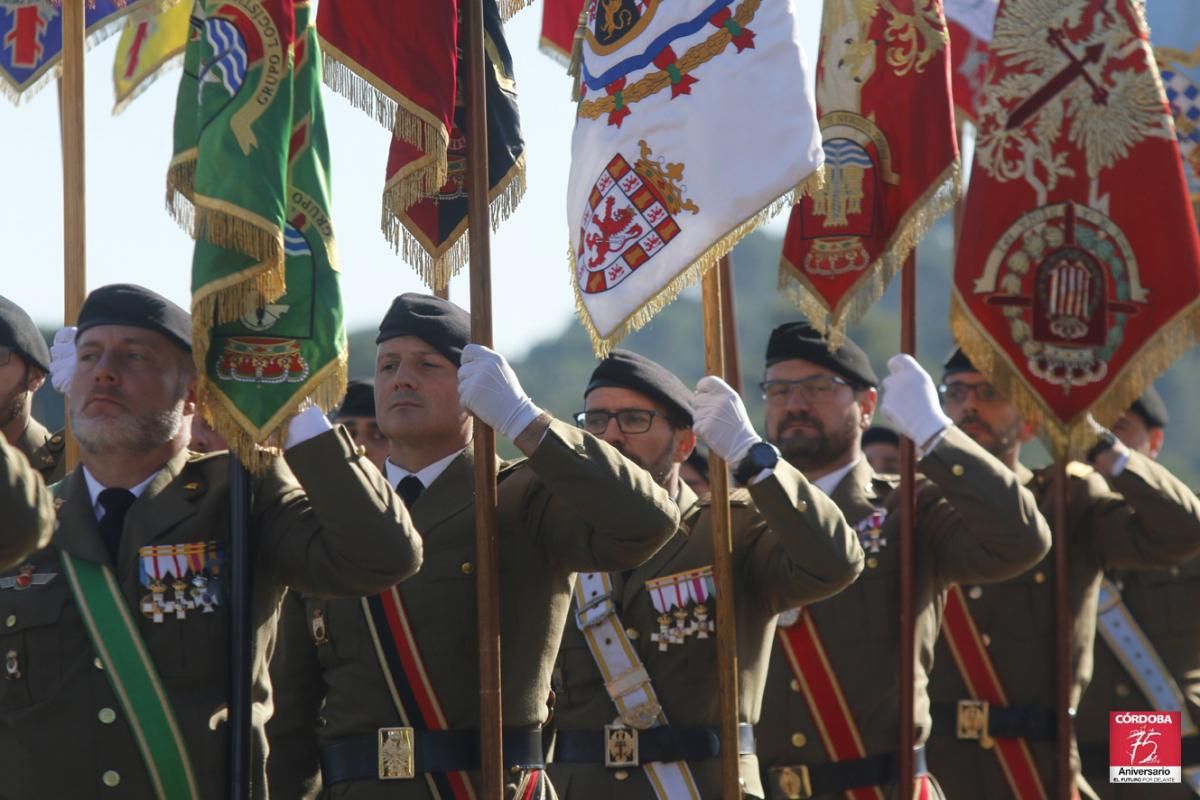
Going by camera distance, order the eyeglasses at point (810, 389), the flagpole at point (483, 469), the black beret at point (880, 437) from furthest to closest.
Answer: the black beret at point (880, 437), the eyeglasses at point (810, 389), the flagpole at point (483, 469)

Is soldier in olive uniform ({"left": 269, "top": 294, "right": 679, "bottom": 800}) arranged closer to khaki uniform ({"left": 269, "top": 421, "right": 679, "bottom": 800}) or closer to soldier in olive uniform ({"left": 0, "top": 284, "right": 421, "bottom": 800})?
khaki uniform ({"left": 269, "top": 421, "right": 679, "bottom": 800})

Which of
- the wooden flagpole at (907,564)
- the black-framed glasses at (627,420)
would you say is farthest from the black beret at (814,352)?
the black-framed glasses at (627,420)

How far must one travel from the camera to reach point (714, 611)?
6.61 metres

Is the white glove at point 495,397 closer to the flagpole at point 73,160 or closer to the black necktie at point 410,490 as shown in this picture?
the black necktie at point 410,490

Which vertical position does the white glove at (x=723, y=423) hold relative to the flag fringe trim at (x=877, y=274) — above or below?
below

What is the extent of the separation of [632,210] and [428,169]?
70 cm

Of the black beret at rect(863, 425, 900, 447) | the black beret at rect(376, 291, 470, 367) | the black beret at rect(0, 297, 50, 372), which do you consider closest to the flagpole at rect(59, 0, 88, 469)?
the black beret at rect(0, 297, 50, 372)

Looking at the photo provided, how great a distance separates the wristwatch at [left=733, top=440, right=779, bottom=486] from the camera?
6262mm

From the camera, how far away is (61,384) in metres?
6.13

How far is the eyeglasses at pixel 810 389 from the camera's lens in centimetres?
749

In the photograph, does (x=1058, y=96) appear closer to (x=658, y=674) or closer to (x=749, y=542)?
(x=749, y=542)

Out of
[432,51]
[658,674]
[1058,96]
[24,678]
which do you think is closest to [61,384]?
[24,678]

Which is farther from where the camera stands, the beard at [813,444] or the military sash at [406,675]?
the beard at [813,444]

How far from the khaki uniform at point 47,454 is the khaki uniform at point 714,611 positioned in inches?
77.4
